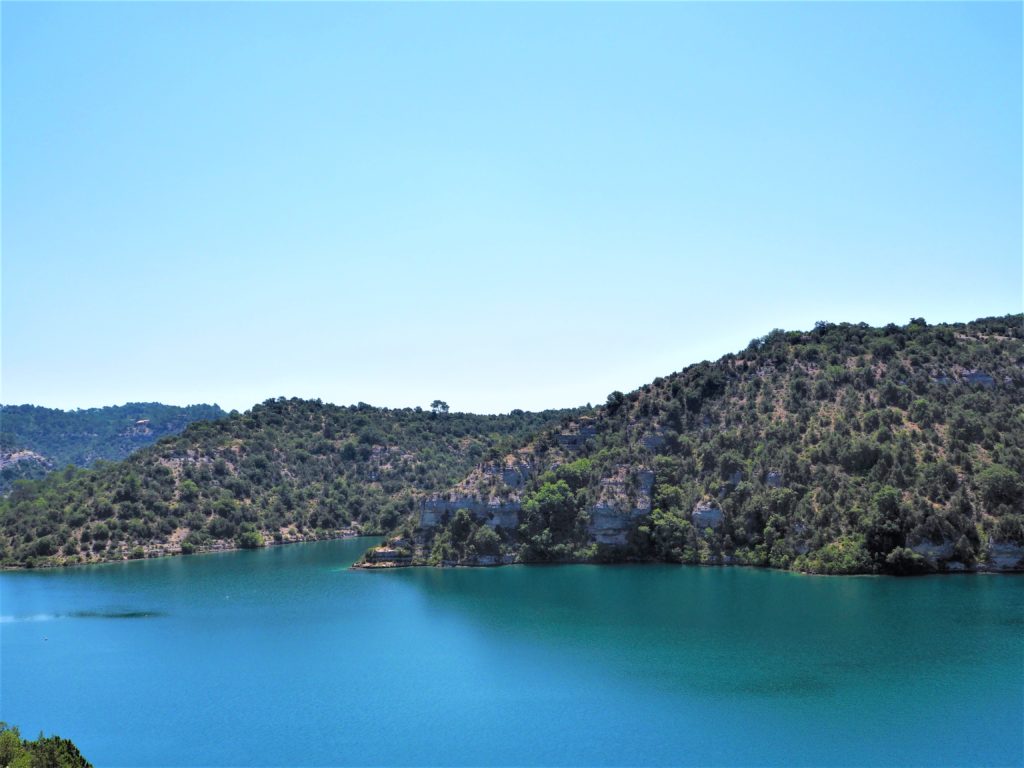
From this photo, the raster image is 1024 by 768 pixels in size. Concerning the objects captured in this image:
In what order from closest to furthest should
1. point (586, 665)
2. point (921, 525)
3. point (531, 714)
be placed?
1. point (531, 714)
2. point (586, 665)
3. point (921, 525)

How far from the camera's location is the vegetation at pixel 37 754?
32906 millimetres

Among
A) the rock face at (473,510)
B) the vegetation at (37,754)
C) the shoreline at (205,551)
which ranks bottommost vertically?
the vegetation at (37,754)

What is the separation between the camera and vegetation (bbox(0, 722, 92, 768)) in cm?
3291

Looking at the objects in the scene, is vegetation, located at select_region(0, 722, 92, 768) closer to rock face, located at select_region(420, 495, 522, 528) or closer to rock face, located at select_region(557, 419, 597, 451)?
rock face, located at select_region(420, 495, 522, 528)

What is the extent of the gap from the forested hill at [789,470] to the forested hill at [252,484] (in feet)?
42.3

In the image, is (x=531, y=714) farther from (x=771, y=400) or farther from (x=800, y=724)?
(x=771, y=400)

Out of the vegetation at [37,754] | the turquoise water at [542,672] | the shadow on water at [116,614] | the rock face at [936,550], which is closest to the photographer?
the vegetation at [37,754]

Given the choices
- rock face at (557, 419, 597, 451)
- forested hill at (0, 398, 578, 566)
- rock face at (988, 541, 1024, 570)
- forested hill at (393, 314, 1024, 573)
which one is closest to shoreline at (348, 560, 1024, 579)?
rock face at (988, 541, 1024, 570)

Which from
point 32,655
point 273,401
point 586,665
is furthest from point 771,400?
point 273,401

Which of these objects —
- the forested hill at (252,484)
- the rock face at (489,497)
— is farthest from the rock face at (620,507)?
the forested hill at (252,484)

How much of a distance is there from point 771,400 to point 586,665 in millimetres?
56500

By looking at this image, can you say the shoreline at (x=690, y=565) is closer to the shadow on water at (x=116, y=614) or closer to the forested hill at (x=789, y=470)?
the forested hill at (x=789, y=470)

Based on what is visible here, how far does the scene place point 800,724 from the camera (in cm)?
4434

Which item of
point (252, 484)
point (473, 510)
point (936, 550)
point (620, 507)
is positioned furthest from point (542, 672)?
point (252, 484)
